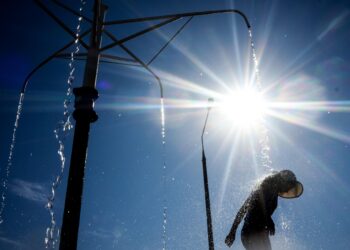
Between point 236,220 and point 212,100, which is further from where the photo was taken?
point 212,100

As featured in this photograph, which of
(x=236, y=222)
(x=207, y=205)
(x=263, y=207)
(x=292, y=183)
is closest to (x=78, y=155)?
(x=236, y=222)

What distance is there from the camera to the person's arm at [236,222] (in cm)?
518

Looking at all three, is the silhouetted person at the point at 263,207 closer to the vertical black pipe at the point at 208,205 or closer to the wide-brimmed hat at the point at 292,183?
the wide-brimmed hat at the point at 292,183

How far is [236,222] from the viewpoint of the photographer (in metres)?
5.23

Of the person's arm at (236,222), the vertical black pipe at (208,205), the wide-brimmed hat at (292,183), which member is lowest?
the person's arm at (236,222)

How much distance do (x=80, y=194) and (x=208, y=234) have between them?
24.2ft

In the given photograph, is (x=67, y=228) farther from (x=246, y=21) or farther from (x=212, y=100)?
(x=212, y=100)

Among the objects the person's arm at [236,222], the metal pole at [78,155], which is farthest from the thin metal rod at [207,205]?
the metal pole at [78,155]

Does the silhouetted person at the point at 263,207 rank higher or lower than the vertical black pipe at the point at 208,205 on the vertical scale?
lower

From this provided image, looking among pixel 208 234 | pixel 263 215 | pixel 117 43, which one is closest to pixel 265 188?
pixel 263 215

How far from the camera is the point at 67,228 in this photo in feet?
13.1

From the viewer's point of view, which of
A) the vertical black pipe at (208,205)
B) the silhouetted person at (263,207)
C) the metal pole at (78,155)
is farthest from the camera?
the vertical black pipe at (208,205)

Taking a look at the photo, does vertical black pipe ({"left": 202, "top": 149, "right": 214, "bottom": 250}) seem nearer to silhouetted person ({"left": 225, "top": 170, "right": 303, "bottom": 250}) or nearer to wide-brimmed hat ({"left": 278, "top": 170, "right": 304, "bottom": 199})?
silhouetted person ({"left": 225, "top": 170, "right": 303, "bottom": 250})

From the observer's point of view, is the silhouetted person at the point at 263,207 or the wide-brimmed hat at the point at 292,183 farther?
the wide-brimmed hat at the point at 292,183
